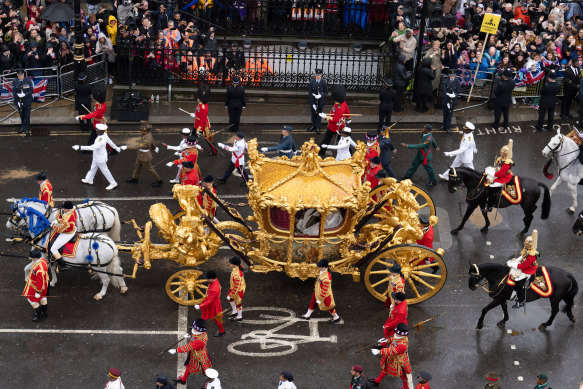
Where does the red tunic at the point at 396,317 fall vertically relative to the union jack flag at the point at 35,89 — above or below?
below

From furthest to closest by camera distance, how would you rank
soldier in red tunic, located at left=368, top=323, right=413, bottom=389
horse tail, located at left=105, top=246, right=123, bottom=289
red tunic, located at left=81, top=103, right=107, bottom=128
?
red tunic, located at left=81, top=103, right=107, bottom=128 < horse tail, located at left=105, top=246, right=123, bottom=289 < soldier in red tunic, located at left=368, top=323, right=413, bottom=389

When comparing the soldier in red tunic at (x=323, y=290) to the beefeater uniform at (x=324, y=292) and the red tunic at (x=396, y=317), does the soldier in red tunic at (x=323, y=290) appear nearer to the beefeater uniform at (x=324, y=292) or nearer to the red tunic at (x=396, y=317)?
the beefeater uniform at (x=324, y=292)

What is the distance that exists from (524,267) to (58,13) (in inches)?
544

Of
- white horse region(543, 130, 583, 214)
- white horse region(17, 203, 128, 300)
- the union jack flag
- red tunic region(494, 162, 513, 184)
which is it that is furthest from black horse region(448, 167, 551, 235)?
the union jack flag

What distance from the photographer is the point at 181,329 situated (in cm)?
1527

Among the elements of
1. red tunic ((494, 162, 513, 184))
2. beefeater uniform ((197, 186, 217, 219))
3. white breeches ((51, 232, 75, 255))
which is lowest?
white breeches ((51, 232, 75, 255))

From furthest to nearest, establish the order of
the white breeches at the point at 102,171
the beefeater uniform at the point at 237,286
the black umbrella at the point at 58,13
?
1. the black umbrella at the point at 58,13
2. the white breeches at the point at 102,171
3. the beefeater uniform at the point at 237,286

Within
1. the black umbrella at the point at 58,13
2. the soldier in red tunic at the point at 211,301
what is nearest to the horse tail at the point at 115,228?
the soldier in red tunic at the point at 211,301

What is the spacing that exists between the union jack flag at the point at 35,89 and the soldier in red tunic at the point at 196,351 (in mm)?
12061

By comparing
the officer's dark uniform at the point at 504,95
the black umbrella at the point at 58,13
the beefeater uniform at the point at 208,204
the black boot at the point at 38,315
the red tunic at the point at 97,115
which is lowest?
the black boot at the point at 38,315

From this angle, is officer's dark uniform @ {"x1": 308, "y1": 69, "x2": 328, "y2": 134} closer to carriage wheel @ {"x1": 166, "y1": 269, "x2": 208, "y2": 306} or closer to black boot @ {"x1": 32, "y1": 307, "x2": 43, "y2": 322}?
carriage wheel @ {"x1": 166, "y1": 269, "x2": 208, "y2": 306}

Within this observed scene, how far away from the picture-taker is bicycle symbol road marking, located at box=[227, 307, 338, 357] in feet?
48.8

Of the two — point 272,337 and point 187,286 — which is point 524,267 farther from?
point 187,286

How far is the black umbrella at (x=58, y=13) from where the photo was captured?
22.7 m
